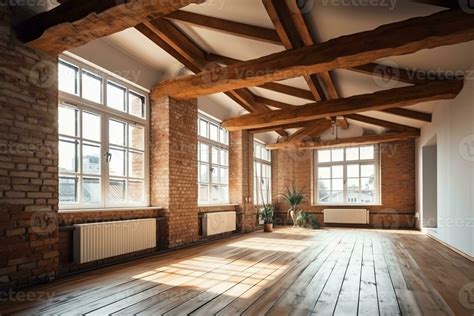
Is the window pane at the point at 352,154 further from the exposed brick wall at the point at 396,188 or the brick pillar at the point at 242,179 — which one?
the brick pillar at the point at 242,179

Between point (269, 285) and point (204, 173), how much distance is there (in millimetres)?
4862

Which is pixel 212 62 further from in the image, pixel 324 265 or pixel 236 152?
pixel 324 265

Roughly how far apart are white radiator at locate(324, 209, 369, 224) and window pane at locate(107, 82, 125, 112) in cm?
809

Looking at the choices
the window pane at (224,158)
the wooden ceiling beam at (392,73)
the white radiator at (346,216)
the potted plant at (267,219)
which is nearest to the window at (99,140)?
the window pane at (224,158)

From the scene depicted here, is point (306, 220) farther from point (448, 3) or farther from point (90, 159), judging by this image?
point (448, 3)

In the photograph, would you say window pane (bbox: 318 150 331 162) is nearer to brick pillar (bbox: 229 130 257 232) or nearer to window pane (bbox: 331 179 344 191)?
window pane (bbox: 331 179 344 191)

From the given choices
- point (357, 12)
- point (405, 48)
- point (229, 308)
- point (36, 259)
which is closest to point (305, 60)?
point (357, 12)

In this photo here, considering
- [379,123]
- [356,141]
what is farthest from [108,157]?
[356,141]

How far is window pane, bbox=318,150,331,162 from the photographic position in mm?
12180

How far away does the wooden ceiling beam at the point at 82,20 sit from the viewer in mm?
3291

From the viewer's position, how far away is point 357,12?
4.17m

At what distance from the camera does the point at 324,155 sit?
12.3 m

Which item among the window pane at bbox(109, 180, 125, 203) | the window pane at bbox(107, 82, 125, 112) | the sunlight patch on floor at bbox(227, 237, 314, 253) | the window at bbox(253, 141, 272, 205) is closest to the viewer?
the window pane at bbox(109, 180, 125, 203)

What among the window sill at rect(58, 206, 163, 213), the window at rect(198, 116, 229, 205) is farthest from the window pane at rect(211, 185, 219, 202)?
the window sill at rect(58, 206, 163, 213)
